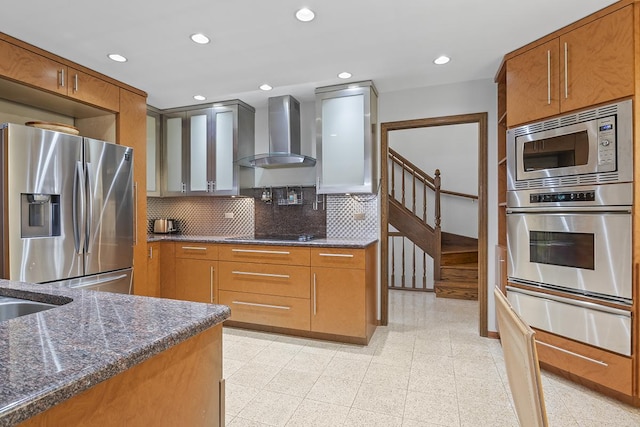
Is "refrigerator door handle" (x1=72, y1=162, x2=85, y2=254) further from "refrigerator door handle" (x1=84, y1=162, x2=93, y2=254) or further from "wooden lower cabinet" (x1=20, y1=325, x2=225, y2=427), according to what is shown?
"wooden lower cabinet" (x1=20, y1=325, x2=225, y2=427)

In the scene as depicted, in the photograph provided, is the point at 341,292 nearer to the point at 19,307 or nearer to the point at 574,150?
the point at 574,150

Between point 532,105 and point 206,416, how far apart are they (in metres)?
2.78

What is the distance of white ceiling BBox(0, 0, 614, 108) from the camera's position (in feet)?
6.64

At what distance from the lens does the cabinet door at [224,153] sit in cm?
373

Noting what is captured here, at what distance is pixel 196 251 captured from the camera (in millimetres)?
3480

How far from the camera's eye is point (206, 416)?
3.06 feet

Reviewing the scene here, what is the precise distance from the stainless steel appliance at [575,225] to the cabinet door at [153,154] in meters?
3.71

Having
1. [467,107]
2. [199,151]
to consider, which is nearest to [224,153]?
[199,151]

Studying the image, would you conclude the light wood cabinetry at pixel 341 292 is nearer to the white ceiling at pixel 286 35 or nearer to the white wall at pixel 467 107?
the white wall at pixel 467 107

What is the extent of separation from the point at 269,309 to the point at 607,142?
2844 mm

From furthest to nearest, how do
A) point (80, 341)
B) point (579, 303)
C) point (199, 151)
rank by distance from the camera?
point (199, 151)
point (579, 303)
point (80, 341)

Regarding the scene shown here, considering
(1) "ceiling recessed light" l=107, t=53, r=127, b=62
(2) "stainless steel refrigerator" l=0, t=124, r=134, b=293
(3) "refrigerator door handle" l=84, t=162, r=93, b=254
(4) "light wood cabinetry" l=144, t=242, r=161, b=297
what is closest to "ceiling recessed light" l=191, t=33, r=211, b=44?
(1) "ceiling recessed light" l=107, t=53, r=127, b=62

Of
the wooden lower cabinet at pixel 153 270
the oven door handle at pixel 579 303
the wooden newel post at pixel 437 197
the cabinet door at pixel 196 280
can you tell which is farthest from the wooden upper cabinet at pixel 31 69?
the wooden newel post at pixel 437 197

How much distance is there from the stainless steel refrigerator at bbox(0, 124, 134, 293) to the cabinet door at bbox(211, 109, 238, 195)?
37.0 inches
